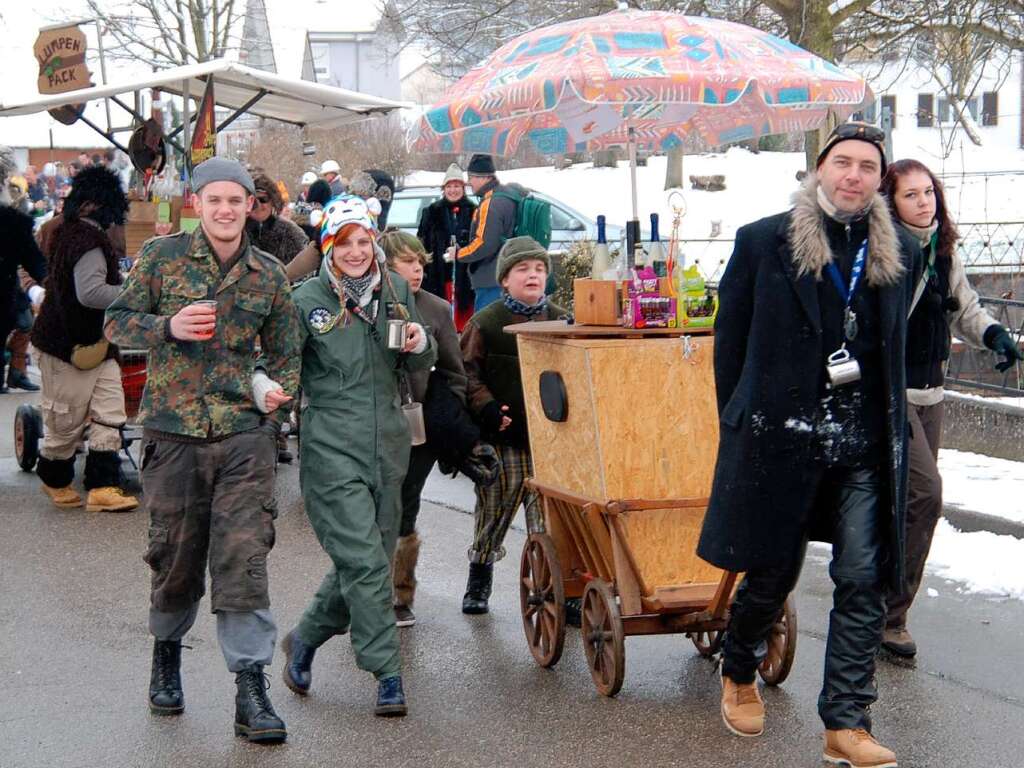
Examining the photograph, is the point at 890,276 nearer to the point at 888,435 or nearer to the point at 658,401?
the point at 888,435

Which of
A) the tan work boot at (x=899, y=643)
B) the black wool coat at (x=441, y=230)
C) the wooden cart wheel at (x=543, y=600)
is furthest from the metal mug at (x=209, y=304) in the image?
the black wool coat at (x=441, y=230)

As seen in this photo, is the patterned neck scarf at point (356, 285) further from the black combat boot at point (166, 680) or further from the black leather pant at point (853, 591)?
the black leather pant at point (853, 591)

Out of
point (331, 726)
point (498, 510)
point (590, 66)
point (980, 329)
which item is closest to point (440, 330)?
point (498, 510)

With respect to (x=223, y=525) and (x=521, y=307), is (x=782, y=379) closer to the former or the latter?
(x=223, y=525)

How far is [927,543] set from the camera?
5664 mm

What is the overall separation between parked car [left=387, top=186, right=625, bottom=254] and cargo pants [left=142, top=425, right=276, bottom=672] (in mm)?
12306

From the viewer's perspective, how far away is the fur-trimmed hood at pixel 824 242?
4.50 m

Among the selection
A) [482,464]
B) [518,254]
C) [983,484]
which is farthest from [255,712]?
[983,484]

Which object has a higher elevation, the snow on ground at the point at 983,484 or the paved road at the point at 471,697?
the snow on ground at the point at 983,484

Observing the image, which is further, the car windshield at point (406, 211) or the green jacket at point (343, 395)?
the car windshield at point (406, 211)

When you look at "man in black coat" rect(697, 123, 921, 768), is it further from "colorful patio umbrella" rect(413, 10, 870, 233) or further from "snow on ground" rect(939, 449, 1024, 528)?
"snow on ground" rect(939, 449, 1024, 528)

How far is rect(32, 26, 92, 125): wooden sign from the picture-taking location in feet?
40.8

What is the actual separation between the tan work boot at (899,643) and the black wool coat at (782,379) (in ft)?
4.26

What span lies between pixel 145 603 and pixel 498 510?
1733 mm
